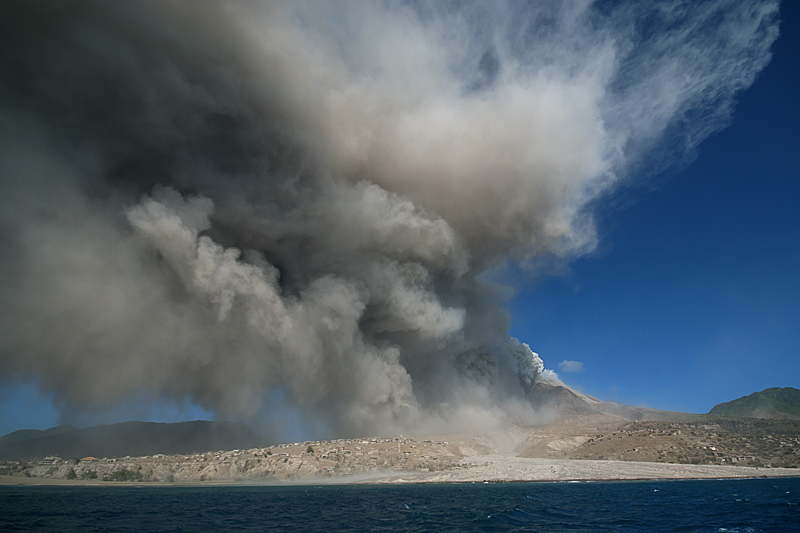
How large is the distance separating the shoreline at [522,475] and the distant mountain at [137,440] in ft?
106

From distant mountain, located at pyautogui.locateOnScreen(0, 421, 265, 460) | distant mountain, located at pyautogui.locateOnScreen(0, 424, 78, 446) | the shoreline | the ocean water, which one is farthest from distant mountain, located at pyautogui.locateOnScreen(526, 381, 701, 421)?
distant mountain, located at pyautogui.locateOnScreen(0, 424, 78, 446)

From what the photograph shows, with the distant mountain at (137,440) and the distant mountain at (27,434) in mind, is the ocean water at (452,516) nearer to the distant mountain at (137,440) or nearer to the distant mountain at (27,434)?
the distant mountain at (137,440)

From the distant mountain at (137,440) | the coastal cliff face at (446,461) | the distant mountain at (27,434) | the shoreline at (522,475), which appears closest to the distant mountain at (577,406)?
the coastal cliff face at (446,461)

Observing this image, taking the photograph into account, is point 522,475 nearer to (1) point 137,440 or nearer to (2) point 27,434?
(1) point 137,440

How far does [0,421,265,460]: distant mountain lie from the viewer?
121m

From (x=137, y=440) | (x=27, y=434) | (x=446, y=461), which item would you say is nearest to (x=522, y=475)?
(x=446, y=461)

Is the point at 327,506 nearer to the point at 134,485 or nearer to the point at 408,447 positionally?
the point at 408,447

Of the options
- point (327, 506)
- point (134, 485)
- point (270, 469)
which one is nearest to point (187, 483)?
point (134, 485)

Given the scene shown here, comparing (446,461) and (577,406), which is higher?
(577,406)

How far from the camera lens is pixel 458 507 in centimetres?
3594

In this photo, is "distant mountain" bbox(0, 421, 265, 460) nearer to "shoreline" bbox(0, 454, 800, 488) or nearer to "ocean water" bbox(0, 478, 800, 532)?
"shoreline" bbox(0, 454, 800, 488)

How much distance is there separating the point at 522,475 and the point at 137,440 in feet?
400

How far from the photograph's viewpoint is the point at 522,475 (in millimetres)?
72875

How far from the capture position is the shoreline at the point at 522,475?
68.9 m
